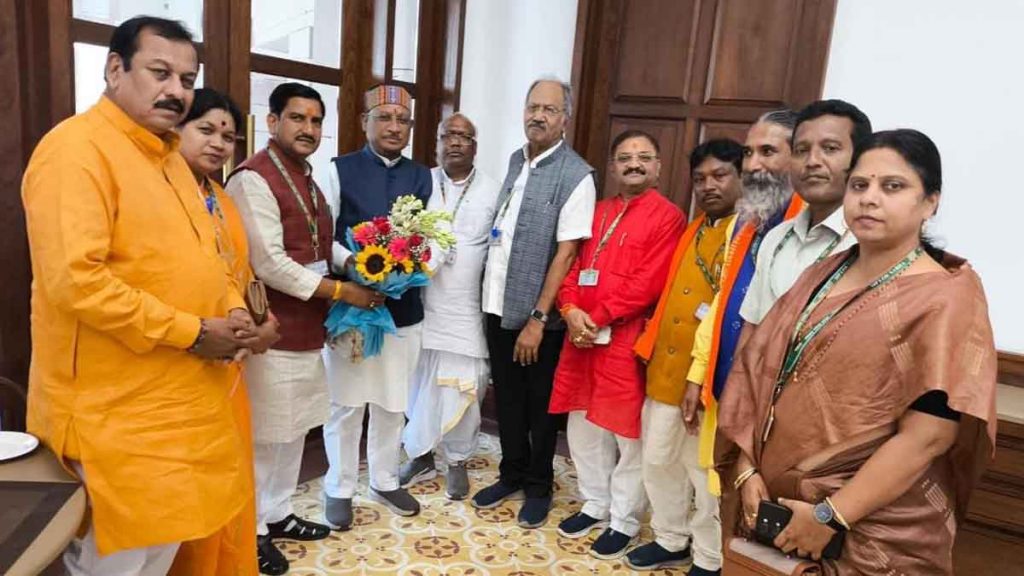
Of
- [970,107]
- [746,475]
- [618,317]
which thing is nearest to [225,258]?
[618,317]

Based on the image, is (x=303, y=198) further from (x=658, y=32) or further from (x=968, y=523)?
(x=968, y=523)

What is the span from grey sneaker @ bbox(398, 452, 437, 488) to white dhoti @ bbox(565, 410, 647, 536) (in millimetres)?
744

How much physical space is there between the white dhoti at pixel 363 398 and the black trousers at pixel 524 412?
1.19 ft

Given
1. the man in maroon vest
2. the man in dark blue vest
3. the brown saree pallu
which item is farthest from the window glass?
the brown saree pallu

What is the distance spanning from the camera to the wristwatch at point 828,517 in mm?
1311

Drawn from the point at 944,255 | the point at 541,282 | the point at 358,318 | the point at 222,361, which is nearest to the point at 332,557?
the point at 358,318

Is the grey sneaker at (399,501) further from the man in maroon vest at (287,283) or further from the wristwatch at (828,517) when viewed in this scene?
the wristwatch at (828,517)

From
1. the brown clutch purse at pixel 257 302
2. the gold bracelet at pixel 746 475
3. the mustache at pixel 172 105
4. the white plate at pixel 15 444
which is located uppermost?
the mustache at pixel 172 105

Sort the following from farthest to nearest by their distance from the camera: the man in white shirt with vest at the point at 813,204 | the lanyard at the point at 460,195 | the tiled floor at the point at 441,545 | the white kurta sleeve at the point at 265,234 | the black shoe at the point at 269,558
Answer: the lanyard at the point at 460,195
the tiled floor at the point at 441,545
the black shoe at the point at 269,558
the white kurta sleeve at the point at 265,234
the man in white shirt with vest at the point at 813,204

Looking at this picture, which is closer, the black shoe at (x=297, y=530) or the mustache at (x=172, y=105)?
the mustache at (x=172, y=105)

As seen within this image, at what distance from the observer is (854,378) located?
1317mm

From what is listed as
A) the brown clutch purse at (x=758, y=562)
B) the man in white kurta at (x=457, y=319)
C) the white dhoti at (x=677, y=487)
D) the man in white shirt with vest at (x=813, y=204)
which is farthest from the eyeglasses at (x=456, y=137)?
the brown clutch purse at (x=758, y=562)

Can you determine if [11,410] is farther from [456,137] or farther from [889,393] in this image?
[889,393]

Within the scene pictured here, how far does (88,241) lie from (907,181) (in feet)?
5.46
